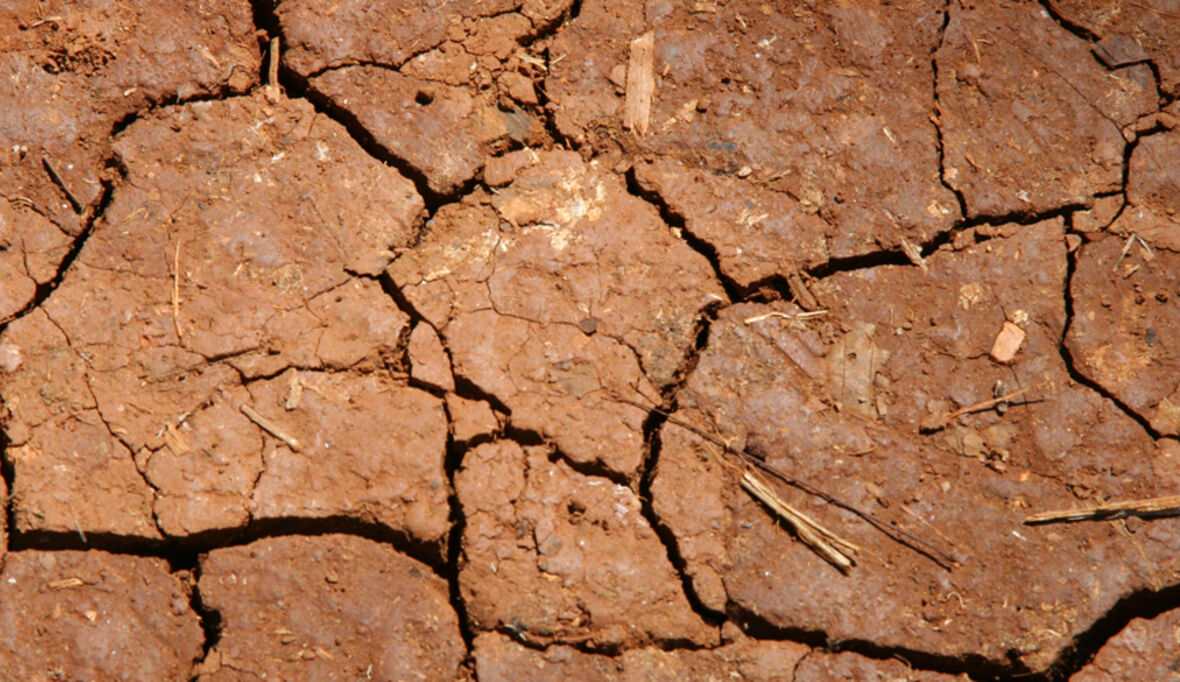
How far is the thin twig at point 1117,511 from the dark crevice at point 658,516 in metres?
0.93

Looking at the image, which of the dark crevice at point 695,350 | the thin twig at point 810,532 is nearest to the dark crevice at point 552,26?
the dark crevice at point 695,350

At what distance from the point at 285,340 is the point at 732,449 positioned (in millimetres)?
1310

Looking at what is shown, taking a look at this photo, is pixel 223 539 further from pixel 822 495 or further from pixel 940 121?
pixel 940 121

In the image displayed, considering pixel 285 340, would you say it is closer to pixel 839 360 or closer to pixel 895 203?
pixel 839 360

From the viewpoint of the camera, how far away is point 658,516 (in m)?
2.22

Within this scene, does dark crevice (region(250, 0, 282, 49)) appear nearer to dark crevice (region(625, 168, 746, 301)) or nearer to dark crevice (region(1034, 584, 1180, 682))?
dark crevice (region(625, 168, 746, 301))

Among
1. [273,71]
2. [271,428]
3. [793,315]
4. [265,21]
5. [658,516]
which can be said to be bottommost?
[658,516]

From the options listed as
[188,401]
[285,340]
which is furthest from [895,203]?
[188,401]

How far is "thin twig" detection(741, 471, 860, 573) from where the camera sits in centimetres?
219

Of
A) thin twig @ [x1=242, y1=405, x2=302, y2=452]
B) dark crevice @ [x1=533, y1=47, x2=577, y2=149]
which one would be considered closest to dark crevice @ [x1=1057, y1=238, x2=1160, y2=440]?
dark crevice @ [x1=533, y1=47, x2=577, y2=149]

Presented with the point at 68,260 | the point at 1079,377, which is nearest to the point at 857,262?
the point at 1079,377

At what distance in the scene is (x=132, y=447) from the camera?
7.34ft

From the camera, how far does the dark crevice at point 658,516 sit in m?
2.17

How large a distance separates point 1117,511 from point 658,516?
128 centimetres
